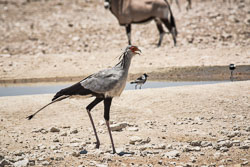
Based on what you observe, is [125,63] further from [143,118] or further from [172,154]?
[143,118]

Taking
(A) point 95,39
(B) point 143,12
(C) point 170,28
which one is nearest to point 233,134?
(C) point 170,28

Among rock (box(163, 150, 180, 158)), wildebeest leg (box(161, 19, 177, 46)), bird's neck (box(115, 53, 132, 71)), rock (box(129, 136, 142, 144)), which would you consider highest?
bird's neck (box(115, 53, 132, 71))

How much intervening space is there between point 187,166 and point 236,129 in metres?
1.69

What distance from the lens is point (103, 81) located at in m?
6.50

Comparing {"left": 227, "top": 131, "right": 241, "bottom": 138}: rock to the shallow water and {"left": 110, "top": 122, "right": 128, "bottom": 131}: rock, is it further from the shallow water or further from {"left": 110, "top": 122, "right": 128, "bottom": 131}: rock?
the shallow water

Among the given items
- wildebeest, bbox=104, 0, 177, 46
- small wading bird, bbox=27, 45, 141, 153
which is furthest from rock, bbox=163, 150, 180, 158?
wildebeest, bbox=104, 0, 177, 46

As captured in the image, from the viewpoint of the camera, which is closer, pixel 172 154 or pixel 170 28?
pixel 172 154

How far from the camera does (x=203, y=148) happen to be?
21.7 feet

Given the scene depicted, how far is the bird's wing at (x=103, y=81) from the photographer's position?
255 inches

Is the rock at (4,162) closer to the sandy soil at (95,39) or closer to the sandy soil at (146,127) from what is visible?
the sandy soil at (146,127)

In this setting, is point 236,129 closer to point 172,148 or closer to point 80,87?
point 172,148

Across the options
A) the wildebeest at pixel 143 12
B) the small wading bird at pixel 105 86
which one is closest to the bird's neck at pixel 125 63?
the small wading bird at pixel 105 86

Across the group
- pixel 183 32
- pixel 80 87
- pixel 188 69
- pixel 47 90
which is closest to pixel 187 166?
pixel 80 87

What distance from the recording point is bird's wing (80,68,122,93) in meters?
6.47
